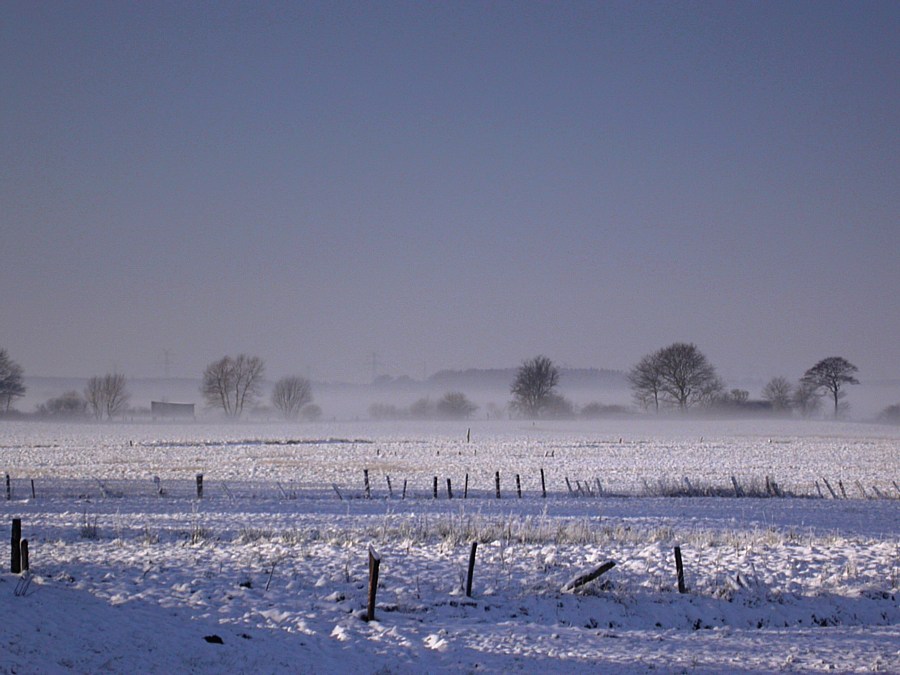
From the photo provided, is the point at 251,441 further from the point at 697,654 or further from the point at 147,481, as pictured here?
the point at 697,654

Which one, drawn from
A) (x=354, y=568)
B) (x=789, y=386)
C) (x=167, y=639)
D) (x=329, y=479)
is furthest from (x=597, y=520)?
(x=789, y=386)

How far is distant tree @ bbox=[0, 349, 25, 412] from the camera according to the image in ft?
412

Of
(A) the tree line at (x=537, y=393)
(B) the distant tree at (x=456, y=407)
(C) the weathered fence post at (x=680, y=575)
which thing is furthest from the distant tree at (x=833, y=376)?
(C) the weathered fence post at (x=680, y=575)

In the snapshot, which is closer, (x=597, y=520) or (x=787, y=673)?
(x=787, y=673)

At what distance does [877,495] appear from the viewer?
32.4 m

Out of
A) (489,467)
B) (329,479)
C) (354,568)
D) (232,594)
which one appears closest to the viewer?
(232,594)

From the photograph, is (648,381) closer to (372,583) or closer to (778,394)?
(778,394)

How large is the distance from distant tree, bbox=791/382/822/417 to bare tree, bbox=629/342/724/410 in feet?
62.1

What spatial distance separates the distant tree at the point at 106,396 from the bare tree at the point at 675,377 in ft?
356

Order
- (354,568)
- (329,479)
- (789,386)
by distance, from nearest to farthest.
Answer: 1. (354,568)
2. (329,479)
3. (789,386)

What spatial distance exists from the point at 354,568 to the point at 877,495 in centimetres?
2709

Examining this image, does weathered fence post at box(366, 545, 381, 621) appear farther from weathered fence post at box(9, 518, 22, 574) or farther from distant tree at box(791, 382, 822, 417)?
distant tree at box(791, 382, 822, 417)

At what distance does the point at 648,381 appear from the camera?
123625mm

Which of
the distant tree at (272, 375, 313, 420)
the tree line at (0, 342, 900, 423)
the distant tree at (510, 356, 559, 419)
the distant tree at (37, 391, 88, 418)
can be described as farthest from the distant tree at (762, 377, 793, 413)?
the distant tree at (37, 391, 88, 418)
